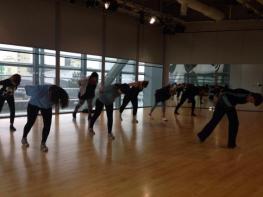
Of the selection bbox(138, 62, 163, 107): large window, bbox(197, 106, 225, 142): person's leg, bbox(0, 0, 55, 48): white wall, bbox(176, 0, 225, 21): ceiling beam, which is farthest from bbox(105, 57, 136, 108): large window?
bbox(197, 106, 225, 142): person's leg

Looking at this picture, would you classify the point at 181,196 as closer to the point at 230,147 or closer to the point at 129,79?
the point at 230,147

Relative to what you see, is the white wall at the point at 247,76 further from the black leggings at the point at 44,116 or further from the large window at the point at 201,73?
the black leggings at the point at 44,116

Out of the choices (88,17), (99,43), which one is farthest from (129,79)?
(88,17)

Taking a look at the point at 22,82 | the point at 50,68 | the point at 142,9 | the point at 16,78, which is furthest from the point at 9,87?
the point at 142,9

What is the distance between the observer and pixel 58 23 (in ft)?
35.5

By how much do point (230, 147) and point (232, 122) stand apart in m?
0.41

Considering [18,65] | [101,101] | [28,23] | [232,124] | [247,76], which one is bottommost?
[232,124]

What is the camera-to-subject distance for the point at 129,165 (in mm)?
4652

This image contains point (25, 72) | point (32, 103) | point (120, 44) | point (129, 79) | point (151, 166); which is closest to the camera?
point (151, 166)

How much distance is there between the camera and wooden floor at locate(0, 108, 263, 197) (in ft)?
11.9

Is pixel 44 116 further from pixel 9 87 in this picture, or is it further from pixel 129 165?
pixel 9 87

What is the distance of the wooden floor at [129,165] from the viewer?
364 cm

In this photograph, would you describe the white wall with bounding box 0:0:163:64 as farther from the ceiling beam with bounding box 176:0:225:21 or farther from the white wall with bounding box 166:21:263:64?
the ceiling beam with bounding box 176:0:225:21

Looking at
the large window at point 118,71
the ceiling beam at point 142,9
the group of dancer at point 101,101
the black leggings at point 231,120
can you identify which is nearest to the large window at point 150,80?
the large window at point 118,71
